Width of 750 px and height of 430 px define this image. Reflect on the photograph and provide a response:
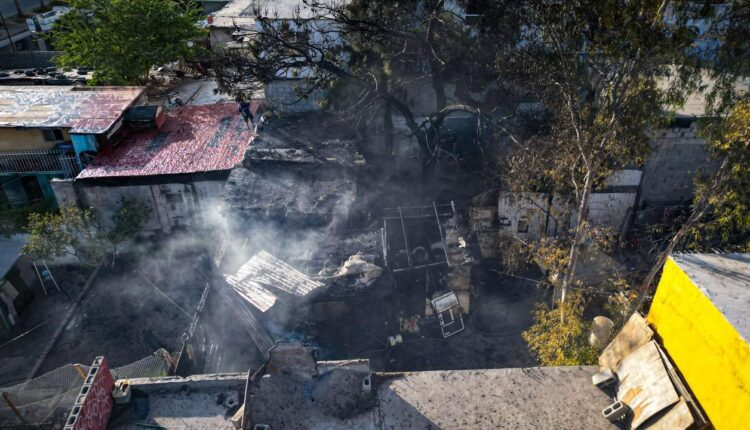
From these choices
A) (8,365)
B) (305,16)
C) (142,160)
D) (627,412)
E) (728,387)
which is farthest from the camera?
(305,16)

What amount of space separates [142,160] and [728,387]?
834 inches

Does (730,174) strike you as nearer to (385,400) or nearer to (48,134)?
(385,400)

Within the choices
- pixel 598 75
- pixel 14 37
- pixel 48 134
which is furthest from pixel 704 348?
pixel 14 37

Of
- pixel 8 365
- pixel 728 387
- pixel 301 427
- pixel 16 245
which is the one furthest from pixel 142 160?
pixel 728 387

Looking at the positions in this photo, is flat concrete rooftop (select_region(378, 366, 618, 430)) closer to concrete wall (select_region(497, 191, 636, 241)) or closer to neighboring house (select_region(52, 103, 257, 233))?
concrete wall (select_region(497, 191, 636, 241))

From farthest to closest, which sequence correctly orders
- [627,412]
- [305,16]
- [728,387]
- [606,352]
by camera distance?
[305,16]
[606,352]
[627,412]
[728,387]

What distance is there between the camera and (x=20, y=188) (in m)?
23.7

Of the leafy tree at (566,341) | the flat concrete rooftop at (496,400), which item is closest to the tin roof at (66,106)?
the flat concrete rooftop at (496,400)

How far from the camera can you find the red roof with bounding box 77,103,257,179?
2102 centimetres

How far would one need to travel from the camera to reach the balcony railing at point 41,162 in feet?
73.3

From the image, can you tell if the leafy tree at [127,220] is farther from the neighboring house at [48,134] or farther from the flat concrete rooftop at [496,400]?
the flat concrete rooftop at [496,400]

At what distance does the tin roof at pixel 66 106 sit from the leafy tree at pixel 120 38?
2179 millimetres

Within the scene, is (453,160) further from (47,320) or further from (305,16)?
(47,320)

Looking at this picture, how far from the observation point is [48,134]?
22797mm
